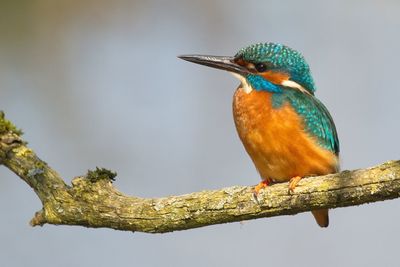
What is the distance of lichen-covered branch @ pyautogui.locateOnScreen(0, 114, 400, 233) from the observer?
3.80 metres

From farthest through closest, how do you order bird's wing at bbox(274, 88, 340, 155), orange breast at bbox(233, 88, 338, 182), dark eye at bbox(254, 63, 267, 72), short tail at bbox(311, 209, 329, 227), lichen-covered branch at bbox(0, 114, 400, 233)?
dark eye at bbox(254, 63, 267, 72), short tail at bbox(311, 209, 329, 227), bird's wing at bbox(274, 88, 340, 155), orange breast at bbox(233, 88, 338, 182), lichen-covered branch at bbox(0, 114, 400, 233)

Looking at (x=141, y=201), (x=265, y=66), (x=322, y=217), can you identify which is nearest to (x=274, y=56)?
(x=265, y=66)

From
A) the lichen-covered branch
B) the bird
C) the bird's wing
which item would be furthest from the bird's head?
the lichen-covered branch

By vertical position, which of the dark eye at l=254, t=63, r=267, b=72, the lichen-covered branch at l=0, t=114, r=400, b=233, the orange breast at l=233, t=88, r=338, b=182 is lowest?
the lichen-covered branch at l=0, t=114, r=400, b=233

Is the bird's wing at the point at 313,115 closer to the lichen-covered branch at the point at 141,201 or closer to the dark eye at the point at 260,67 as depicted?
the dark eye at the point at 260,67

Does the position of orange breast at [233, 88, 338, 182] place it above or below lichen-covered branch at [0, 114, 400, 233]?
above

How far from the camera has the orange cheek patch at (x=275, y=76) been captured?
5.09 metres

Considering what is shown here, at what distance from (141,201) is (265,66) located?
1.57 meters

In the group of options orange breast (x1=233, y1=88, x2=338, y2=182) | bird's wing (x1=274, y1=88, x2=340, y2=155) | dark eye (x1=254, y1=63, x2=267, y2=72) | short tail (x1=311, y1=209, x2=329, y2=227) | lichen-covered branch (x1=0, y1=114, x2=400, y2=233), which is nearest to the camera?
lichen-covered branch (x1=0, y1=114, x2=400, y2=233)

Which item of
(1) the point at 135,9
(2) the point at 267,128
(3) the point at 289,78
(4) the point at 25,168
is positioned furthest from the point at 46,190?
A: (1) the point at 135,9

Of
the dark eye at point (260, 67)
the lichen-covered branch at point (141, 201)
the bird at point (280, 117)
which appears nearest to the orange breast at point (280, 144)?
the bird at point (280, 117)

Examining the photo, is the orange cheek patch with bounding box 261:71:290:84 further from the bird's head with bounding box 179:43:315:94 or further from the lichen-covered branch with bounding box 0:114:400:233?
the lichen-covered branch with bounding box 0:114:400:233

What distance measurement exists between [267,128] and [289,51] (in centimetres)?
68

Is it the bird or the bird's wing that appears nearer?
the bird
